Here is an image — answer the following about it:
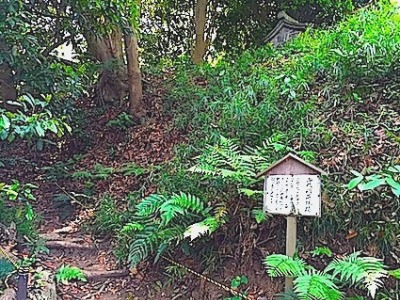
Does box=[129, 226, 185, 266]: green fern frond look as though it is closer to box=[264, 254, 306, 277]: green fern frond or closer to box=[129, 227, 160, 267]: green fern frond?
box=[129, 227, 160, 267]: green fern frond

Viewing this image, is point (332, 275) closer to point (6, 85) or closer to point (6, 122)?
point (6, 122)

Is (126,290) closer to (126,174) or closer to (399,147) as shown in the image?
(126,174)

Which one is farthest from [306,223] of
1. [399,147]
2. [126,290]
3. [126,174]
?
[126,174]

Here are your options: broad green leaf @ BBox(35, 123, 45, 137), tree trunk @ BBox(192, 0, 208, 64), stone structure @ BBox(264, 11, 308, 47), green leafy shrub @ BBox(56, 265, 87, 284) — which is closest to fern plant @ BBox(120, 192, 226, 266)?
green leafy shrub @ BBox(56, 265, 87, 284)

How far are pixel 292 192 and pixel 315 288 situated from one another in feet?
2.00

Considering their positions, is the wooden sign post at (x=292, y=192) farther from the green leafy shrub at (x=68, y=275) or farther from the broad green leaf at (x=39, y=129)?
the green leafy shrub at (x=68, y=275)

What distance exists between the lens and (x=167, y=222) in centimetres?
324

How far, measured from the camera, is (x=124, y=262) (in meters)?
3.74

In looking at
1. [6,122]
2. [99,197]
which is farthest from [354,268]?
[99,197]

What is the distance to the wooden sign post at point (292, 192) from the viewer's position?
2.69 metres

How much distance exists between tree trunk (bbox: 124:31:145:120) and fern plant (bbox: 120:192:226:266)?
112 inches

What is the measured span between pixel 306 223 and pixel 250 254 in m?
0.48

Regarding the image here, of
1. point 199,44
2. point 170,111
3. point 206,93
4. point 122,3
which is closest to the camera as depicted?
point 122,3

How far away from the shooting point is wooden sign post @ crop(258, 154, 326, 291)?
2686 mm
